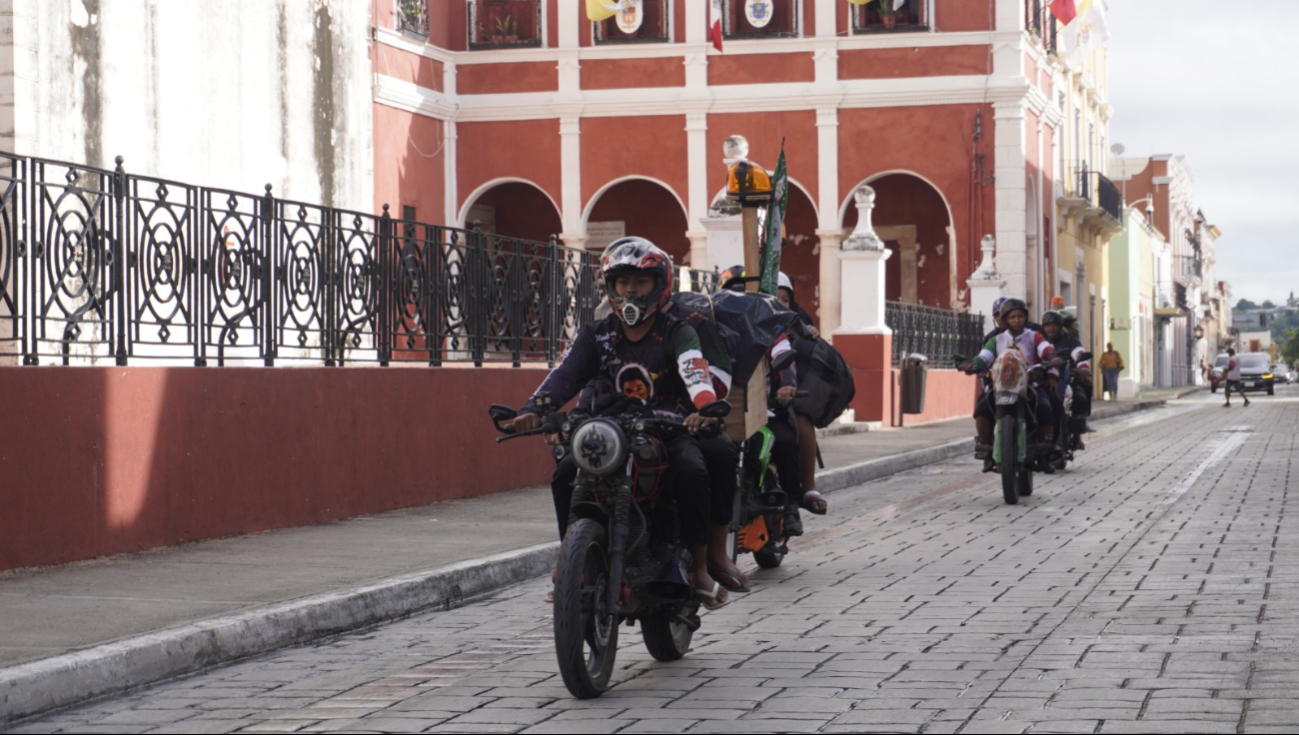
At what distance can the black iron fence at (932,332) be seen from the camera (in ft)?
90.9

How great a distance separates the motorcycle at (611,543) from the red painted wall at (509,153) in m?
28.0

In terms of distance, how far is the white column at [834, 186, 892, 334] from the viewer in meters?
25.9

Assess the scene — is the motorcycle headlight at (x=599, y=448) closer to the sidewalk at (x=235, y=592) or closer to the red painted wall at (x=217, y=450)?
the sidewalk at (x=235, y=592)

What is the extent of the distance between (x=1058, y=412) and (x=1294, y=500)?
261 cm

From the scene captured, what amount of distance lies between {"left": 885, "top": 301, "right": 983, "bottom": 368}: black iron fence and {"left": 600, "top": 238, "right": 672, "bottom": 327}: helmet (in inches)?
801

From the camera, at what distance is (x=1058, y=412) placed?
1644 cm

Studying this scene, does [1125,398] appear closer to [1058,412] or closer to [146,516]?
[1058,412]

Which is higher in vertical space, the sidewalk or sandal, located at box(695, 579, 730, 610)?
sandal, located at box(695, 579, 730, 610)

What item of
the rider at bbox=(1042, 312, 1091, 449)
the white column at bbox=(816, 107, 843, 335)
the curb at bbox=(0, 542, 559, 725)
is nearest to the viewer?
the curb at bbox=(0, 542, 559, 725)

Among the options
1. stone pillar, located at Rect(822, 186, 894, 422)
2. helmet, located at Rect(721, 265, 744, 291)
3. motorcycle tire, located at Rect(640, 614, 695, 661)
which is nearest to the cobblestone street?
motorcycle tire, located at Rect(640, 614, 695, 661)

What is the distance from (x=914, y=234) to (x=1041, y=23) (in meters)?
5.04

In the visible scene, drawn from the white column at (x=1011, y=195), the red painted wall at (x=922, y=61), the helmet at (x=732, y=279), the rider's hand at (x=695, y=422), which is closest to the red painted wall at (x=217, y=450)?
the helmet at (x=732, y=279)

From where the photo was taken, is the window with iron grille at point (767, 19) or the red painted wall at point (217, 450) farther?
the window with iron grille at point (767, 19)

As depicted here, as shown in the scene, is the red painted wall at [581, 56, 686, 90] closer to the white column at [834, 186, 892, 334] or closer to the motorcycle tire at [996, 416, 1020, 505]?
the white column at [834, 186, 892, 334]
